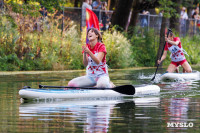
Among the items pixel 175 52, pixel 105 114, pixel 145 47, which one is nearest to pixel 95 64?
pixel 105 114

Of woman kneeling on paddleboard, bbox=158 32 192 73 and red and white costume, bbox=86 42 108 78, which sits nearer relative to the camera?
red and white costume, bbox=86 42 108 78

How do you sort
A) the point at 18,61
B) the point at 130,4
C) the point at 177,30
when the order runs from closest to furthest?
the point at 18,61, the point at 130,4, the point at 177,30

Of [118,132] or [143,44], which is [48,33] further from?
[118,132]

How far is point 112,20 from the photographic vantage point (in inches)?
1182

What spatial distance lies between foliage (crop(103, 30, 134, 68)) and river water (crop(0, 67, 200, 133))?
1246 cm

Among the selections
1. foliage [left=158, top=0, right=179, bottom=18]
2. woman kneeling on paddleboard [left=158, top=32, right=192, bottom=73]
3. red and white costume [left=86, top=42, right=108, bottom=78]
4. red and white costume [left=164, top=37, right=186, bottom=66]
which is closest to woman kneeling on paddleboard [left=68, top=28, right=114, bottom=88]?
red and white costume [left=86, top=42, right=108, bottom=78]

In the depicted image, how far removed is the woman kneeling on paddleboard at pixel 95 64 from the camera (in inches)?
497

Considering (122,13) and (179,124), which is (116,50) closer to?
(122,13)

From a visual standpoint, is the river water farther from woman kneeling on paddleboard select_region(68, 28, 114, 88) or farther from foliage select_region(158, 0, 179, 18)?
foliage select_region(158, 0, 179, 18)

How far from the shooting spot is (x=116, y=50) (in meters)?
26.9

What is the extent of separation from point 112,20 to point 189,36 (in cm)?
1015

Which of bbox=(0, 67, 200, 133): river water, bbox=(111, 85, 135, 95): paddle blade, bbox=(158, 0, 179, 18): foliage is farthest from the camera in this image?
bbox=(158, 0, 179, 18): foliage

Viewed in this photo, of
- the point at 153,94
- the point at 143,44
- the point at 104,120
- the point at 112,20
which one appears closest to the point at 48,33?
the point at 112,20

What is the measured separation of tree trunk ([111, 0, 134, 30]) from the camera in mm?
29656
